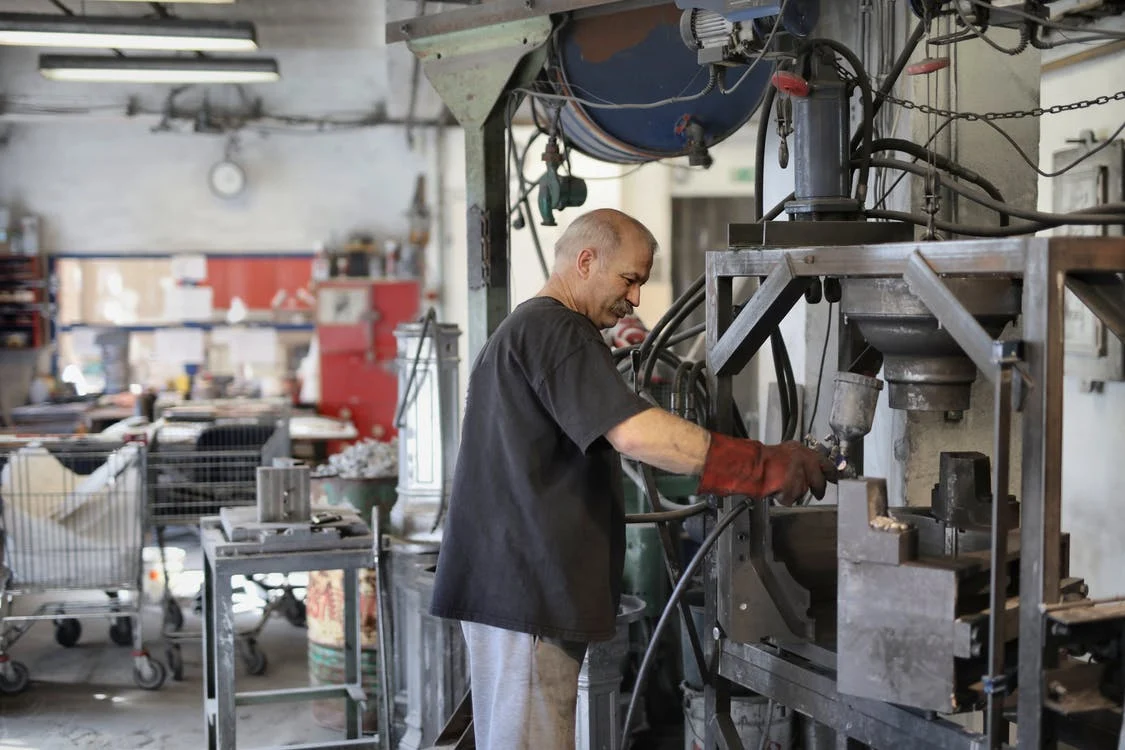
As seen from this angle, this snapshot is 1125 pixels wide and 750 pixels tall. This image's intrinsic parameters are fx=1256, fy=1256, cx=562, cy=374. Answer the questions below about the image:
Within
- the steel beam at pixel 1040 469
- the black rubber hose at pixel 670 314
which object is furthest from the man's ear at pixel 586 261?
the steel beam at pixel 1040 469

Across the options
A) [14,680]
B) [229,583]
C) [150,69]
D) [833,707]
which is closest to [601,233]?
[833,707]

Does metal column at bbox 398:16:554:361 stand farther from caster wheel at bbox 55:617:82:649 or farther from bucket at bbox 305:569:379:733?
caster wheel at bbox 55:617:82:649

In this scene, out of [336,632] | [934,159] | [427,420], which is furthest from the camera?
[336,632]

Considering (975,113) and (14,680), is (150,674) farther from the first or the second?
(975,113)

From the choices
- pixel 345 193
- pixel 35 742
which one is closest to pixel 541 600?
pixel 35 742

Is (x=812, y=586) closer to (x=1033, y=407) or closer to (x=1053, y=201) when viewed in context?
(x=1033, y=407)

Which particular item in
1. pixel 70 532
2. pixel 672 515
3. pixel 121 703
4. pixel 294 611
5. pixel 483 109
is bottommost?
pixel 121 703

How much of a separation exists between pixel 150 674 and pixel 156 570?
2285 millimetres

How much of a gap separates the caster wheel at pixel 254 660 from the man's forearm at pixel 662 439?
133 inches

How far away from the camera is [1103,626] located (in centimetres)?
177

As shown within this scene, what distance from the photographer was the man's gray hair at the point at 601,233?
92.4 inches

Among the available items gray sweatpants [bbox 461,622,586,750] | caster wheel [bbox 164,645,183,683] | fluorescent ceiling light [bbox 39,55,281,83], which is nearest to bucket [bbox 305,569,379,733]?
caster wheel [bbox 164,645,183,683]

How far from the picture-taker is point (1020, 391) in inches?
68.5

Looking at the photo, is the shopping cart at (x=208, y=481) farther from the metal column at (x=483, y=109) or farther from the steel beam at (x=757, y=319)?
the steel beam at (x=757, y=319)
